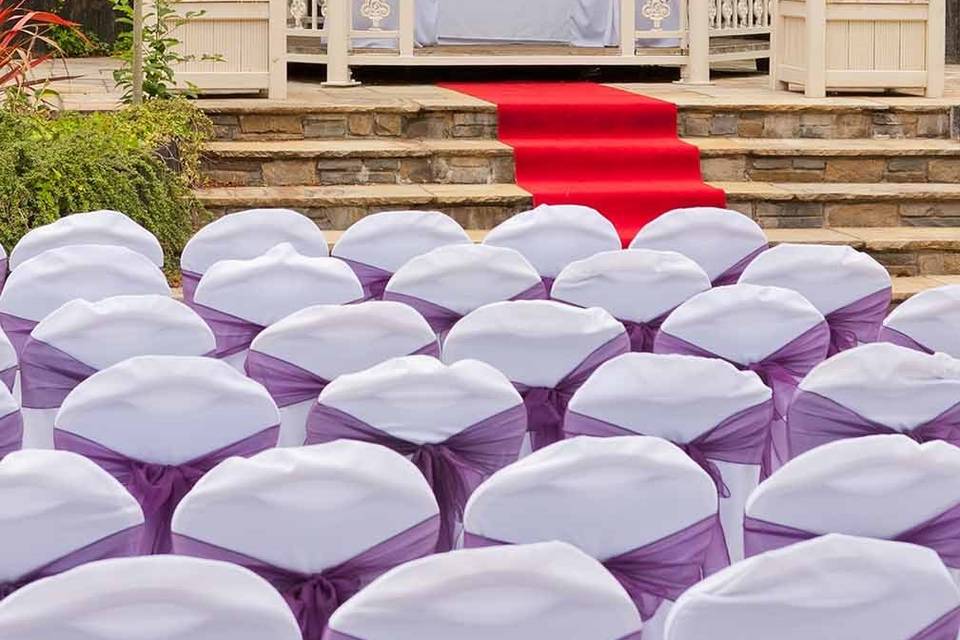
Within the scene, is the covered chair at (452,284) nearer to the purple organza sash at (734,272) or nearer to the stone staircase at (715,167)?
the purple organza sash at (734,272)

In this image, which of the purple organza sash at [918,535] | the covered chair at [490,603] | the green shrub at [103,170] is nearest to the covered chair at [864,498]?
the purple organza sash at [918,535]

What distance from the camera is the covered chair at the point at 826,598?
6.48ft

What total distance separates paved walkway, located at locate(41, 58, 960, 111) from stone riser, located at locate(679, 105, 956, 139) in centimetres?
4

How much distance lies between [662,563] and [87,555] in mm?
846

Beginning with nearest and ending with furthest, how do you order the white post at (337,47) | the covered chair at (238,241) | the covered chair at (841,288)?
1. the covered chair at (841,288)
2. the covered chair at (238,241)
3. the white post at (337,47)

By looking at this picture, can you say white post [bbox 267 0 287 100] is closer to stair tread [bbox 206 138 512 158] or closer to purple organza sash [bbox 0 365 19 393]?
stair tread [bbox 206 138 512 158]

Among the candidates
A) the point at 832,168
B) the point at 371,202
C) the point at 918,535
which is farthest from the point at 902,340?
the point at 832,168

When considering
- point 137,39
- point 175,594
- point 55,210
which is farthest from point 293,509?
point 137,39

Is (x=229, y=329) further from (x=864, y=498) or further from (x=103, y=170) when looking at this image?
(x=103, y=170)

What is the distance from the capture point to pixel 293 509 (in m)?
2.32

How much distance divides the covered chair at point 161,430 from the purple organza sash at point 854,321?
74.1 inches

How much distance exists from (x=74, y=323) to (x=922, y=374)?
5.82ft

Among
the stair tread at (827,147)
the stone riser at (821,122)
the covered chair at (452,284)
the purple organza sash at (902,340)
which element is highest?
the stone riser at (821,122)

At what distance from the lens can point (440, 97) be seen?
8523 millimetres
